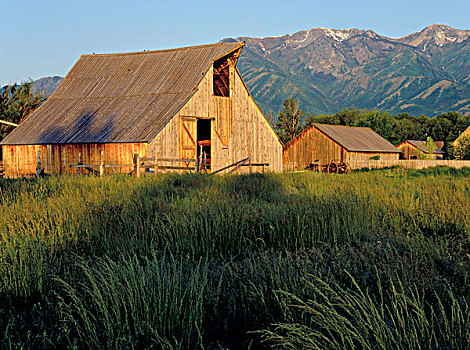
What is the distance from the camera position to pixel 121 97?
2895 centimetres

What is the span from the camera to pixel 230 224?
7082mm

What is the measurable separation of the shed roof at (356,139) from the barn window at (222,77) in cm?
1904

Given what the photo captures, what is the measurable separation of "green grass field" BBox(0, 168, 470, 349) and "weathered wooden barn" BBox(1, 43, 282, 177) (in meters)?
15.4

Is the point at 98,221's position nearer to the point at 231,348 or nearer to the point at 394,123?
the point at 231,348

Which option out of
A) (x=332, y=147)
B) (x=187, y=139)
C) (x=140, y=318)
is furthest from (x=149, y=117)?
(x=332, y=147)

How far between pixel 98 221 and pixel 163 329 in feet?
13.5

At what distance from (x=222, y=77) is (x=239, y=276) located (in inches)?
1019

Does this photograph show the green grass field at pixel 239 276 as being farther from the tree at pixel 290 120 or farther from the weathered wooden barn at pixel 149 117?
the tree at pixel 290 120

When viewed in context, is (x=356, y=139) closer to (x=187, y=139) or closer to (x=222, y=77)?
(x=222, y=77)

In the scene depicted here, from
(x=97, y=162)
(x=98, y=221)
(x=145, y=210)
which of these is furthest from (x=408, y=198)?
(x=97, y=162)

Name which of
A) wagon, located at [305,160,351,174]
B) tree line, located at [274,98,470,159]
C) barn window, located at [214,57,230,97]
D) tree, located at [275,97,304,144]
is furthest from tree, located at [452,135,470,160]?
barn window, located at [214,57,230,97]

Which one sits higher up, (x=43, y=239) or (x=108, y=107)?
(x=108, y=107)

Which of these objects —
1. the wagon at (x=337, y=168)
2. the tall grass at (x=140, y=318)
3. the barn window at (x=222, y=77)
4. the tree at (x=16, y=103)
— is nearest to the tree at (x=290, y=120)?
the wagon at (x=337, y=168)

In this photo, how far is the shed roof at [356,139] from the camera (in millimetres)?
47188
